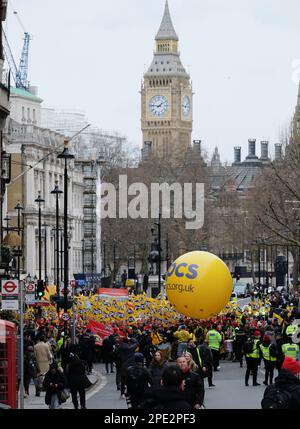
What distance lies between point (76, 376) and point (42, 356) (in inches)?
219

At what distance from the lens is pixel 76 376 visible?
95.8 feet

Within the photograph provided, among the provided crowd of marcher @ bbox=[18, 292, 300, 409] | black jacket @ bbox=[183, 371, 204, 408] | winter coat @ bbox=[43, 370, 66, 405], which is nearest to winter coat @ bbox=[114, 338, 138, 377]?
crowd of marcher @ bbox=[18, 292, 300, 409]

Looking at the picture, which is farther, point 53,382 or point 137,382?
point 53,382

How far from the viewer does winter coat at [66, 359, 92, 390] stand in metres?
29.1

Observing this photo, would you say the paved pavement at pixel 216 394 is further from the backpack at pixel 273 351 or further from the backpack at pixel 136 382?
the backpack at pixel 136 382

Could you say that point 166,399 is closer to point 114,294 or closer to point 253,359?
point 253,359

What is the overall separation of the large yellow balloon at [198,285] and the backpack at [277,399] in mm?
22384

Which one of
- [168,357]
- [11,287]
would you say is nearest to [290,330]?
[168,357]

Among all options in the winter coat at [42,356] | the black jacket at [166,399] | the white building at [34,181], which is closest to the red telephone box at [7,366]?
the black jacket at [166,399]

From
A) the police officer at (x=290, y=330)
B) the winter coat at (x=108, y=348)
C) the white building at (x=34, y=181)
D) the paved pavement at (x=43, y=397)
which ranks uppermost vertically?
the white building at (x=34, y=181)

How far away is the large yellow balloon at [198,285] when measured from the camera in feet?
125

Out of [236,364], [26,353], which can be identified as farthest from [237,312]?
[26,353]

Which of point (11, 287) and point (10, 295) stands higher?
point (11, 287)

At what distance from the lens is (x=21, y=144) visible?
125000mm
